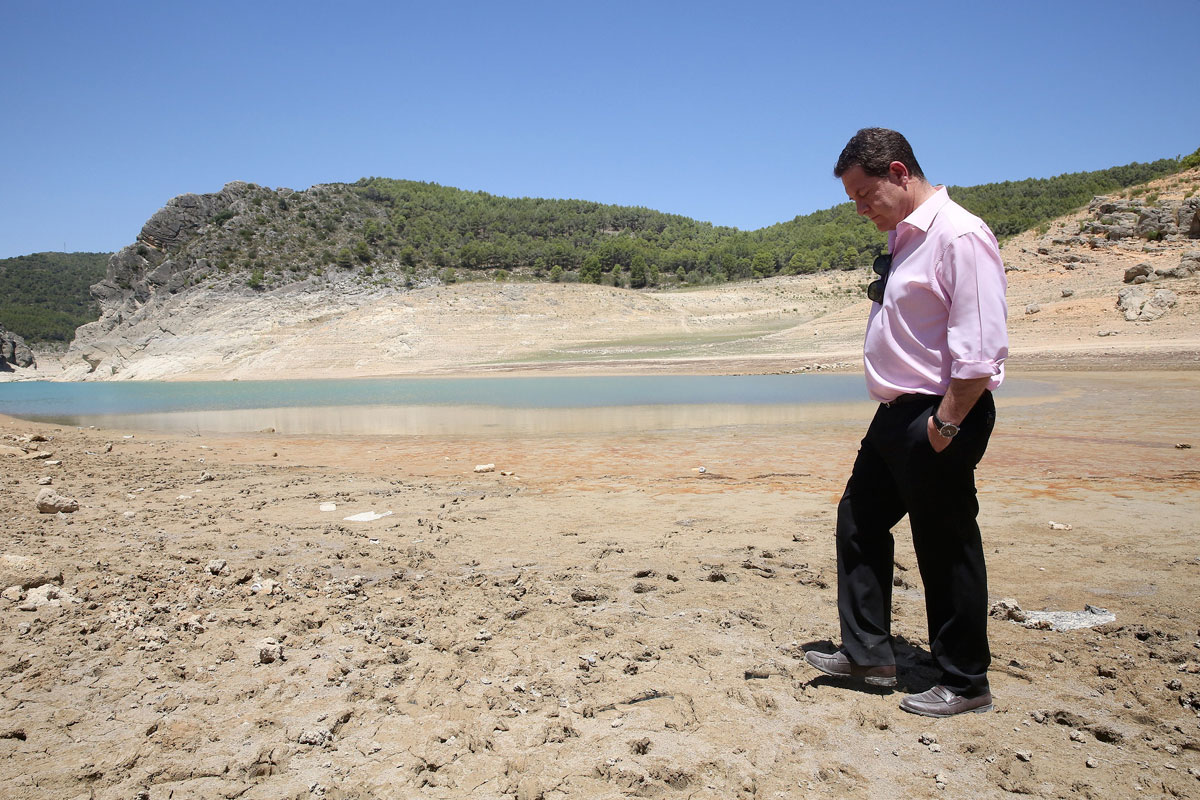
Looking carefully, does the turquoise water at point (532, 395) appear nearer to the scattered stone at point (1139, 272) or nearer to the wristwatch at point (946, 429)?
the wristwatch at point (946, 429)

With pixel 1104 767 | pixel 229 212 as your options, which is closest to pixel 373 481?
pixel 1104 767

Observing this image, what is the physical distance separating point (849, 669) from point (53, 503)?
20.1ft

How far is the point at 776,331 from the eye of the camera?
4400cm

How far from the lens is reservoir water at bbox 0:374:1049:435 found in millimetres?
13562

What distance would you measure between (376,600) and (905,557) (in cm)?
306

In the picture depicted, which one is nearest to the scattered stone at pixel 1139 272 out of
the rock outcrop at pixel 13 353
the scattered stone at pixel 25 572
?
the scattered stone at pixel 25 572

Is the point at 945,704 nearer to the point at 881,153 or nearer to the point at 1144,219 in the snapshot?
the point at 881,153

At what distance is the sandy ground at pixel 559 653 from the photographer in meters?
2.12

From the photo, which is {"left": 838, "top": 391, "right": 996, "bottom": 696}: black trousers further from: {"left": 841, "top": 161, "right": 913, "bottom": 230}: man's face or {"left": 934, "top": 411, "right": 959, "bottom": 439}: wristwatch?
{"left": 841, "top": 161, "right": 913, "bottom": 230}: man's face

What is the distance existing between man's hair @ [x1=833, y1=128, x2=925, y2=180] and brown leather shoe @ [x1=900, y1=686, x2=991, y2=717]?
6.03 feet

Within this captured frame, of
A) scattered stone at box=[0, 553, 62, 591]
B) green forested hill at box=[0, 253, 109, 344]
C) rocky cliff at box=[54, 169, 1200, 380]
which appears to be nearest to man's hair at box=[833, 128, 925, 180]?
scattered stone at box=[0, 553, 62, 591]

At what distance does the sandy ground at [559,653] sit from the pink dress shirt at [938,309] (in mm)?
1167

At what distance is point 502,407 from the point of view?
1742cm

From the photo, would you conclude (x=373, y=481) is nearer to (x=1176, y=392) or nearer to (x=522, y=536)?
(x=522, y=536)
